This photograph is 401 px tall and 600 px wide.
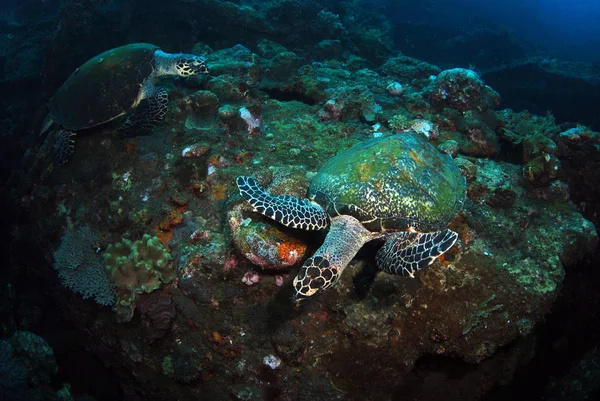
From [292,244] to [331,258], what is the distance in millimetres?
782

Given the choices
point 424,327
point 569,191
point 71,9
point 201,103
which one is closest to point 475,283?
point 424,327

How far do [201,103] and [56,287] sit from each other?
4.51 metres

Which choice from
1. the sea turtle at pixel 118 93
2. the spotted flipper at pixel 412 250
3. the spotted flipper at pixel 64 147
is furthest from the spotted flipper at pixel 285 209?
the spotted flipper at pixel 64 147

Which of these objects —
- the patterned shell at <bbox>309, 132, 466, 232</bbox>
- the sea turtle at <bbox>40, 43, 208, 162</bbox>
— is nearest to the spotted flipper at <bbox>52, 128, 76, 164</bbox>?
the sea turtle at <bbox>40, 43, 208, 162</bbox>

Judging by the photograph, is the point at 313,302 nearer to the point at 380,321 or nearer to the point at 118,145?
the point at 380,321

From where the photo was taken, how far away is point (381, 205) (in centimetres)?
389

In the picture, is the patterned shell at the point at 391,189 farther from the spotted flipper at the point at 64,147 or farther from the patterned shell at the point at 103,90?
the spotted flipper at the point at 64,147

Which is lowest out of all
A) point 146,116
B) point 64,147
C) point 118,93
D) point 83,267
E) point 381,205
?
point 83,267

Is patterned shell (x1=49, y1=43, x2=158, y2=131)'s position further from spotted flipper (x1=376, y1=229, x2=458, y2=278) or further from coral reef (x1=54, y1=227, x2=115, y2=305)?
spotted flipper (x1=376, y1=229, x2=458, y2=278)

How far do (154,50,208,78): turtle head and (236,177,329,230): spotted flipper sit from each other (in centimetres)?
394

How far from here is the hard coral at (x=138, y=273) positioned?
4.17 m

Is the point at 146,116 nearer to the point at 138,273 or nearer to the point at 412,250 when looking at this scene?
the point at 138,273

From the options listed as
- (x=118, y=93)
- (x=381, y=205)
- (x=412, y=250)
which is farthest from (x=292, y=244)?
(x=118, y=93)

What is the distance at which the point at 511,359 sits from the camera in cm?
407
